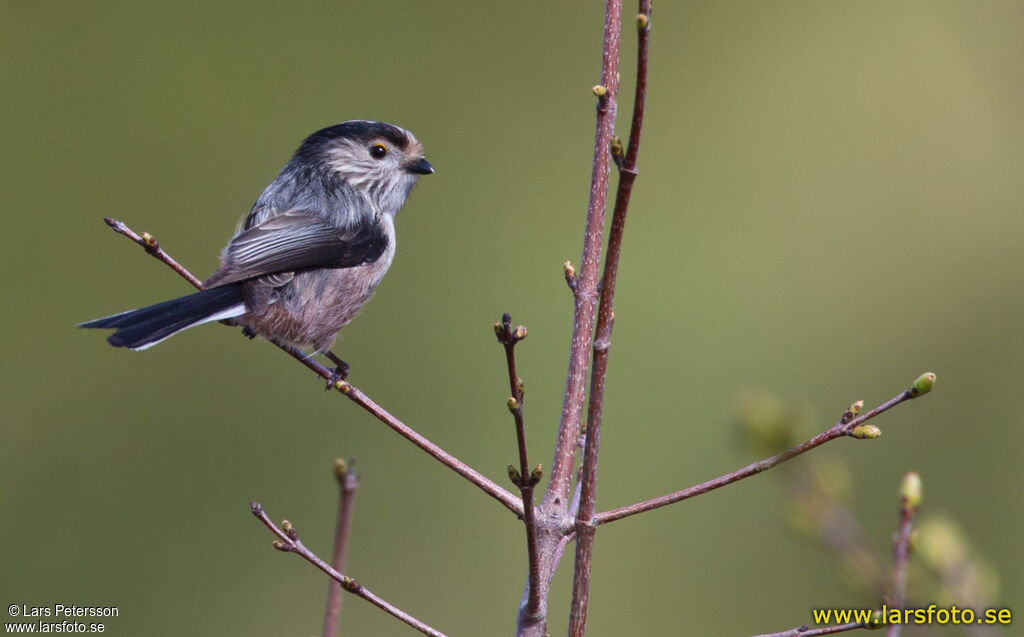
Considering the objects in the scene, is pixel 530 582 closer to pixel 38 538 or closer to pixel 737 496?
pixel 737 496

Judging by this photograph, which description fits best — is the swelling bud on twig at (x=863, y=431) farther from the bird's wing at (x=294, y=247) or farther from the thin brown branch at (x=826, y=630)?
the bird's wing at (x=294, y=247)

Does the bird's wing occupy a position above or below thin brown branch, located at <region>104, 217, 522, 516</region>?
above

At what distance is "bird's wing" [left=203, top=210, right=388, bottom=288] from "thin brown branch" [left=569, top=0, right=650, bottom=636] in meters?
1.44

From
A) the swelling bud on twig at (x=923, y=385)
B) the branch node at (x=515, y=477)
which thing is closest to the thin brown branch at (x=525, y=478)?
the branch node at (x=515, y=477)

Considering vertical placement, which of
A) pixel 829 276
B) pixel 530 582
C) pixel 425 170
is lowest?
pixel 530 582

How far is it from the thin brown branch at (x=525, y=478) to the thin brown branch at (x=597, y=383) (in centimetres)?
9

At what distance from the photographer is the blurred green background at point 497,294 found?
5547 millimetres

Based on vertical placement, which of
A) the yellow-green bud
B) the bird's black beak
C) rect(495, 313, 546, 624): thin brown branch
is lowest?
the yellow-green bud

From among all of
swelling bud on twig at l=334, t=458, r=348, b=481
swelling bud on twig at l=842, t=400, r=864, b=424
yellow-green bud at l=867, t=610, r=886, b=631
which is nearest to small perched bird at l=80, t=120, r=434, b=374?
swelling bud on twig at l=334, t=458, r=348, b=481

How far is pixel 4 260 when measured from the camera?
6117mm

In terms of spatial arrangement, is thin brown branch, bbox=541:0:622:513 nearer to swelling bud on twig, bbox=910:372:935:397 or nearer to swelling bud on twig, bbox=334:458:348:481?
swelling bud on twig, bbox=334:458:348:481

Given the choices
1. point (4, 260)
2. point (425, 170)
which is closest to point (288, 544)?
point (425, 170)

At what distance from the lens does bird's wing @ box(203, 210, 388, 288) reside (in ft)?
9.80

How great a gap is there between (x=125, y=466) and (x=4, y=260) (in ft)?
4.94
